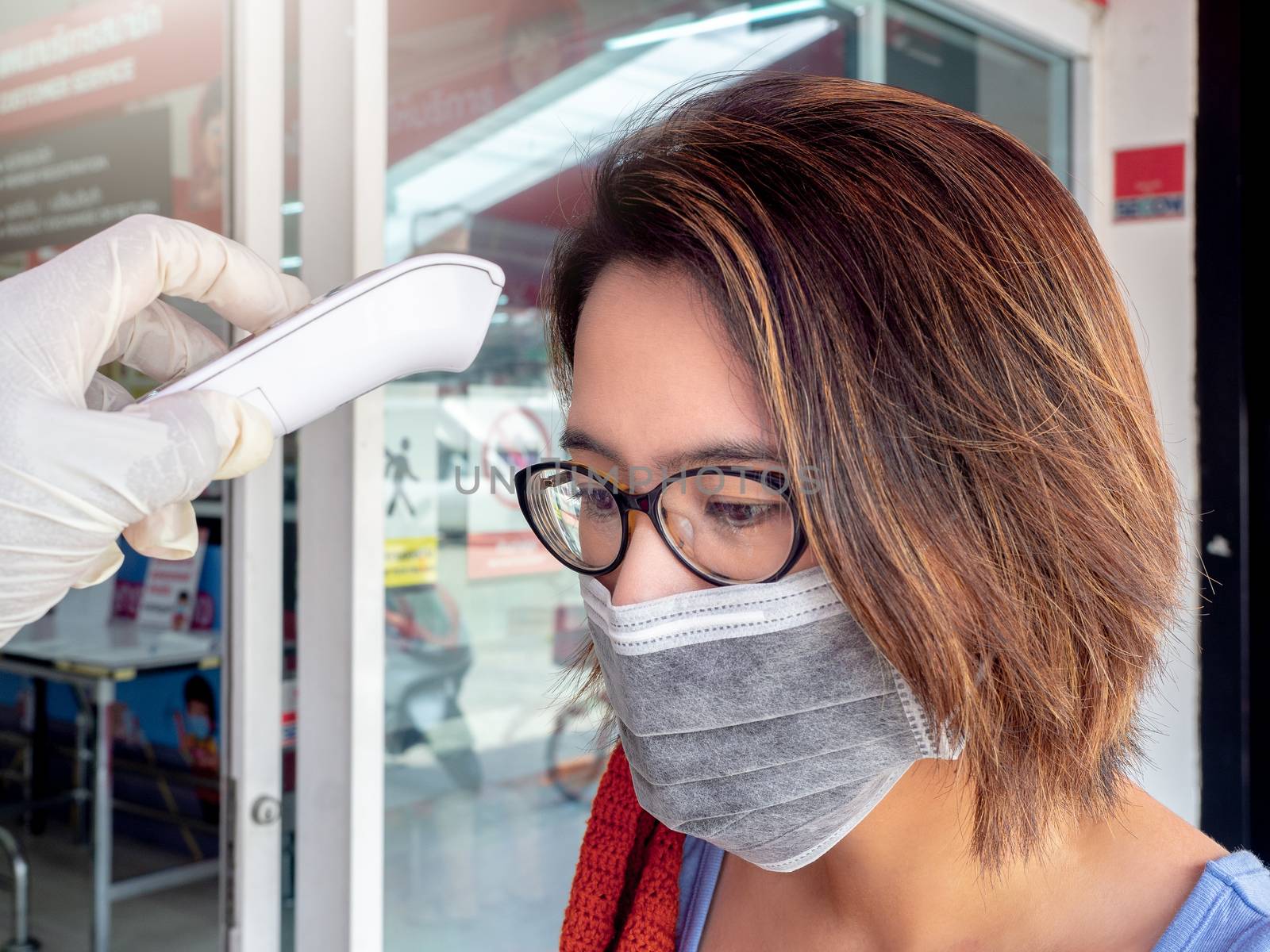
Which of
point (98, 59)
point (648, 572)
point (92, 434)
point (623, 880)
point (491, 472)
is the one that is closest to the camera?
point (92, 434)

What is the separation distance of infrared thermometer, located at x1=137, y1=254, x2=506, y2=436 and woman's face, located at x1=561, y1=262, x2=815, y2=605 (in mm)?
141

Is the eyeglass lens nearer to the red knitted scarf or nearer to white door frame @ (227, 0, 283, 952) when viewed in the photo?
the red knitted scarf

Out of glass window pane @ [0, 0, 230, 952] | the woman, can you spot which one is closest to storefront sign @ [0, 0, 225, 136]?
glass window pane @ [0, 0, 230, 952]

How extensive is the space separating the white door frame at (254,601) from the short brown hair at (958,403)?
2.42 ft

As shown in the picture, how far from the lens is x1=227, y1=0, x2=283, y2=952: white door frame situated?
1430 millimetres

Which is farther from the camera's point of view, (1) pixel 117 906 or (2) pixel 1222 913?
(1) pixel 117 906

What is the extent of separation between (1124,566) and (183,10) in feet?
4.79

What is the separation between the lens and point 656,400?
0.89 m

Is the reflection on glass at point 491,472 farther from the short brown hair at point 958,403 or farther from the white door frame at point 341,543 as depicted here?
the short brown hair at point 958,403

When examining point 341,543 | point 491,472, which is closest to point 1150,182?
point 491,472

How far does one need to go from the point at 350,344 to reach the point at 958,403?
0.52 meters

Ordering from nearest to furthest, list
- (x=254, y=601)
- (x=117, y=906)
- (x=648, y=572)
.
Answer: (x=648, y=572) → (x=254, y=601) → (x=117, y=906)

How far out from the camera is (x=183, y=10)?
1532mm

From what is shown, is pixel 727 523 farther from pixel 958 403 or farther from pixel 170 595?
pixel 170 595
